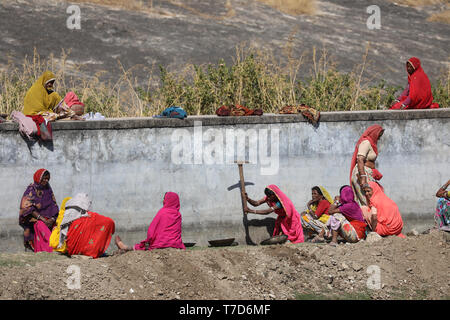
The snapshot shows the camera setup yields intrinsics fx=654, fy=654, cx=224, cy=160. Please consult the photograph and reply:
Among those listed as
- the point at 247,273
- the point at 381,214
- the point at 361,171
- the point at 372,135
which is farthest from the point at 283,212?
the point at 247,273

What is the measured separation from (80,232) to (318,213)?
3186 millimetres

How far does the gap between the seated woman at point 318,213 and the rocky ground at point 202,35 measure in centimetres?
803

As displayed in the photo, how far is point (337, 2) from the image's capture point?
79.0 ft

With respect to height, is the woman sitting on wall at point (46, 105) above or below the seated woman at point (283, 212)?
above

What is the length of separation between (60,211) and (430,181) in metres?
5.19

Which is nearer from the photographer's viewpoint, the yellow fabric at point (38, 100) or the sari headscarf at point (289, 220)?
the sari headscarf at point (289, 220)

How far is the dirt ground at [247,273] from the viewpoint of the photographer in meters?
6.74

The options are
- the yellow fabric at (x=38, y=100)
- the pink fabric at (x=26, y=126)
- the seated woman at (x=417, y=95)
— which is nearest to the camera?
the pink fabric at (x=26, y=126)

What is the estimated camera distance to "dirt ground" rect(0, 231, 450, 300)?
6738 mm

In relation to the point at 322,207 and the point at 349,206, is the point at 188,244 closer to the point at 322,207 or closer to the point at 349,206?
the point at 322,207

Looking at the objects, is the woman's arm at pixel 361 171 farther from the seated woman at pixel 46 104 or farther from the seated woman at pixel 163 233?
the seated woman at pixel 46 104

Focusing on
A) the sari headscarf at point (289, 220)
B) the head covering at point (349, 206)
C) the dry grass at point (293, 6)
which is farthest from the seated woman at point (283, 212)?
the dry grass at point (293, 6)

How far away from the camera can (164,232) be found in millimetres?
8414
